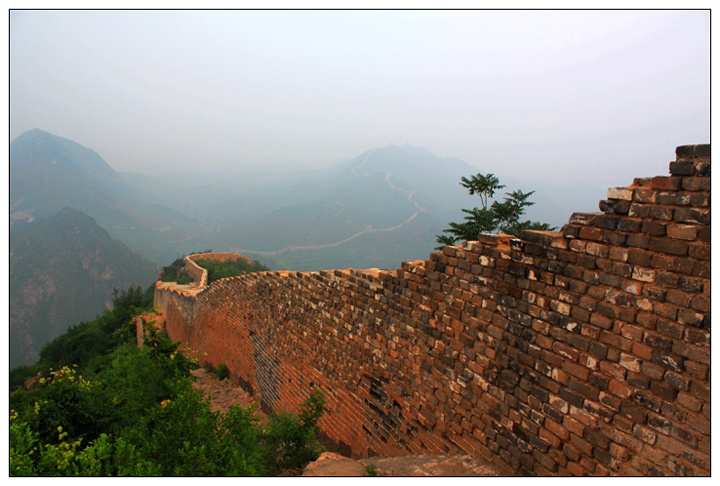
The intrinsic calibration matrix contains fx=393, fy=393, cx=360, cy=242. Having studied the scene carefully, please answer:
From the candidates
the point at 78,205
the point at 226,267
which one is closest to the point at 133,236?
the point at 78,205

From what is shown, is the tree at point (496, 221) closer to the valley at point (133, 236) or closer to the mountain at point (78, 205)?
the valley at point (133, 236)

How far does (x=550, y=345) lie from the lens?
3629 mm

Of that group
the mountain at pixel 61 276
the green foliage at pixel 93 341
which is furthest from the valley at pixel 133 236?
the green foliage at pixel 93 341

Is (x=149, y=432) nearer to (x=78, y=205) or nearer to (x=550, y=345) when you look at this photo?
(x=550, y=345)

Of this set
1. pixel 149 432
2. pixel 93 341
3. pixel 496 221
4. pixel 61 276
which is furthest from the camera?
pixel 61 276

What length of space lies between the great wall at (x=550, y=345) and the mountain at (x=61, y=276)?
268 feet

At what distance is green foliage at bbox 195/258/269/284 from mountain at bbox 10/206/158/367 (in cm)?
4820

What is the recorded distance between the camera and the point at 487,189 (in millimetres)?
16672

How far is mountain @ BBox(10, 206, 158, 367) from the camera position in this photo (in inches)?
2827

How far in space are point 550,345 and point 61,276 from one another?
104 meters

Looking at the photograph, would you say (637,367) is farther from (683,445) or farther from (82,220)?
(82,220)

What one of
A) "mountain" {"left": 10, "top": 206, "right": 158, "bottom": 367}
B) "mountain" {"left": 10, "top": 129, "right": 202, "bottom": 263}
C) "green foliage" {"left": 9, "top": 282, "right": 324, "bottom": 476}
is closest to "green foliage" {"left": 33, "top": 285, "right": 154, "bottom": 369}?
"green foliage" {"left": 9, "top": 282, "right": 324, "bottom": 476}

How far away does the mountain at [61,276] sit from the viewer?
2827 inches

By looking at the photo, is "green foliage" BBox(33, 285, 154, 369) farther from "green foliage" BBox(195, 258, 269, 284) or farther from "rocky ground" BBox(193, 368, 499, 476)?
"rocky ground" BBox(193, 368, 499, 476)
